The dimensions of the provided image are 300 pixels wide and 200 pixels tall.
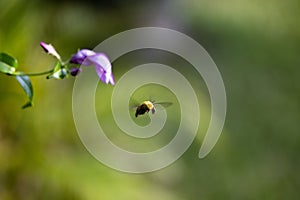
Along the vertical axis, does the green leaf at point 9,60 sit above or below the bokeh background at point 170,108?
below

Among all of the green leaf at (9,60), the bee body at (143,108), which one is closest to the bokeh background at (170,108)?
the bee body at (143,108)

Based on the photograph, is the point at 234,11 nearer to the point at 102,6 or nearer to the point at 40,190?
the point at 102,6

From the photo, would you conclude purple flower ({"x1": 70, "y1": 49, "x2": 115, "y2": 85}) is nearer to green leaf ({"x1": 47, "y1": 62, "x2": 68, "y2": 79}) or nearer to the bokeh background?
green leaf ({"x1": 47, "y1": 62, "x2": 68, "y2": 79})

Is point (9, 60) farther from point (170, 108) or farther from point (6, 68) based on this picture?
point (170, 108)

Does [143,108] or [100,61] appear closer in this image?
[100,61]

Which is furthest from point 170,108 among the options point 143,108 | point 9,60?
point 9,60

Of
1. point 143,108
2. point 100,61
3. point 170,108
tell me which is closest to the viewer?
point 100,61

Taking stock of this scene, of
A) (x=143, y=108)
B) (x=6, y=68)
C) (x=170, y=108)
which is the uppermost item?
(x=170, y=108)

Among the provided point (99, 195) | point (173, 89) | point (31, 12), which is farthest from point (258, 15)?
point (99, 195)

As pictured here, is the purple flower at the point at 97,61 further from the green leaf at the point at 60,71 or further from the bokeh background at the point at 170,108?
the bokeh background at the point at 170,108
